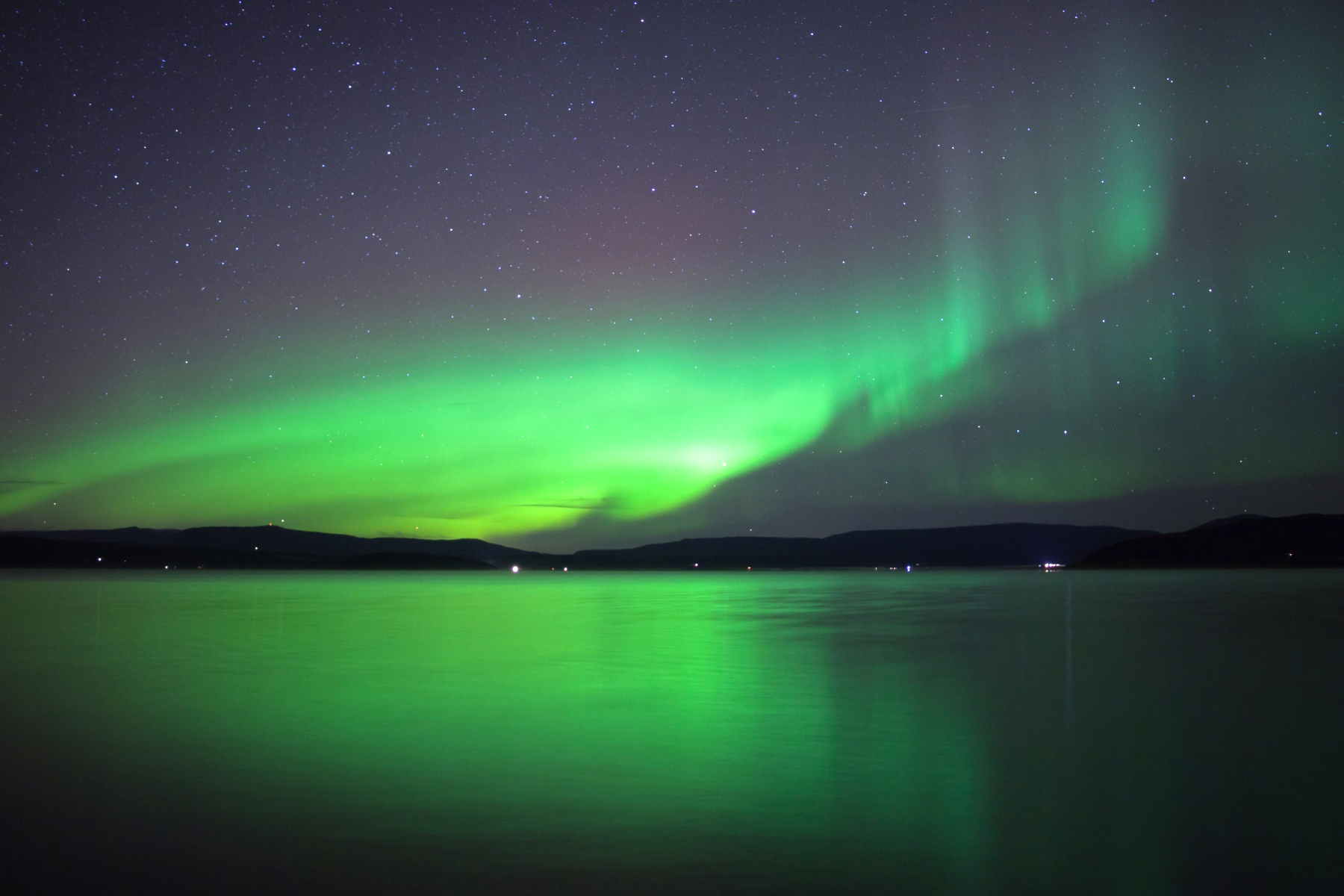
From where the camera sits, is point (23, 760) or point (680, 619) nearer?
point (23, 760)

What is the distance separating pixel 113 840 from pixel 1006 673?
13783 millimetres

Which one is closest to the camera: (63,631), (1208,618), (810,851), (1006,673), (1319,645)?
(810,851)

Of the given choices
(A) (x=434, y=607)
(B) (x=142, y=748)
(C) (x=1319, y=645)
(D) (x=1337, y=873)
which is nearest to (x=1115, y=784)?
(D) (x=1337, y=873)

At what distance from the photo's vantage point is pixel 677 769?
977 cm

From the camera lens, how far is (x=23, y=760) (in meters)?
9.98

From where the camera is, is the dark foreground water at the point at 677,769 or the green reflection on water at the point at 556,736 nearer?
the dark foreground water at the point at 677,769

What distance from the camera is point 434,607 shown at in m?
45.3

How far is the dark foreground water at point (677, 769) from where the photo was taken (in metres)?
6.61

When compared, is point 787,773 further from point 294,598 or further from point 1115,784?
point 294,598

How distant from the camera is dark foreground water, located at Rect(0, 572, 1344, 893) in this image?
21.7ft

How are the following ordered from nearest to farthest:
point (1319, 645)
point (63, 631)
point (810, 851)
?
1. point (810, 851)
2. point (1319, 645)
3. point (63, 631)

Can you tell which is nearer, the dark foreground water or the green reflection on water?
the dark foreground water

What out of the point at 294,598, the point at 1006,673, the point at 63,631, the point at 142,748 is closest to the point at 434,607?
the point at 294,598

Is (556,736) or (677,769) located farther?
(556,736)
